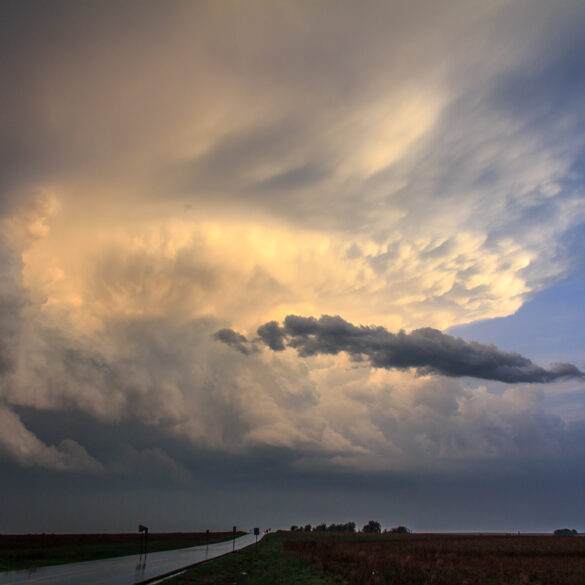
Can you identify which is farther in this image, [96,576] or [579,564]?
[579,564]

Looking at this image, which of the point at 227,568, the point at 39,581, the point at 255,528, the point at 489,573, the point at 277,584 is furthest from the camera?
the point at 255,528

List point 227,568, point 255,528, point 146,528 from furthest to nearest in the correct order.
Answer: point 255,528 → point 146,528 → point 227,568

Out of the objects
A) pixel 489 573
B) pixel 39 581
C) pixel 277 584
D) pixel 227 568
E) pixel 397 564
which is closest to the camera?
pixel 39 581

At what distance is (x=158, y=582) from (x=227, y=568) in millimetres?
17388

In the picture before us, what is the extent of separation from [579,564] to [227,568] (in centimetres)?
3728

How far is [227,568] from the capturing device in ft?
170

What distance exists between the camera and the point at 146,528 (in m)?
66.7

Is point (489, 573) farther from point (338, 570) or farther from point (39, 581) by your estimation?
point (39, 581)

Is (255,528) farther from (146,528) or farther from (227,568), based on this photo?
(227,568)

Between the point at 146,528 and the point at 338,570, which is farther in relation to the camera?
the point at 146,528

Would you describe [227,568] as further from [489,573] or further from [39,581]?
[489,573]

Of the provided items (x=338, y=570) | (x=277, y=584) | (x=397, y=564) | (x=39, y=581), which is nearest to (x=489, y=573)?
(x=397, y=564)

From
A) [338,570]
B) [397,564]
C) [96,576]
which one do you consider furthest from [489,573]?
[96,576]

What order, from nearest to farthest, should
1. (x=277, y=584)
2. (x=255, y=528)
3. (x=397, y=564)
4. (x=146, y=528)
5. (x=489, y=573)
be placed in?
(x=277, y=584)
(x=489, y=573)
(x=397, y=564)
(x=146, y=528)
(x=255, y=528)
